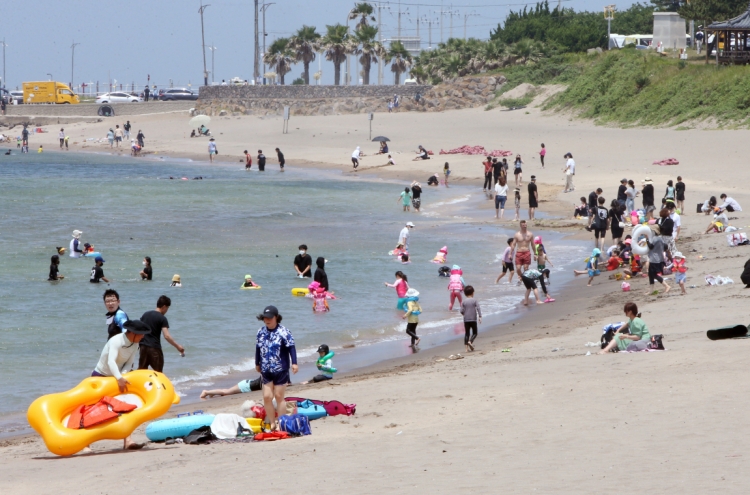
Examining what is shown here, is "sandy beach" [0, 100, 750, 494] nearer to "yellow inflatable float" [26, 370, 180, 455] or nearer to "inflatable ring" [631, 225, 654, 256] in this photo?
"yellow inflatable float" [26, 370, 180, 455]

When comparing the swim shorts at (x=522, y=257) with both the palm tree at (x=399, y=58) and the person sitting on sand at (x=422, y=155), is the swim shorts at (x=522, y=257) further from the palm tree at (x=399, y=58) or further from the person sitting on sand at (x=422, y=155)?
the palm tree at (x=399, y=58)

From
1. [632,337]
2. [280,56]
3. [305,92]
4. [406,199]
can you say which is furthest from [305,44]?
[632,337]

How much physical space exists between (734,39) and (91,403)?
5105cm

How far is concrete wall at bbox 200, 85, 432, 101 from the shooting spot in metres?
71.6

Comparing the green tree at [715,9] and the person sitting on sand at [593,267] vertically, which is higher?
the green tree at [715,9]

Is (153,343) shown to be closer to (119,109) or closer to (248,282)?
(248,282)

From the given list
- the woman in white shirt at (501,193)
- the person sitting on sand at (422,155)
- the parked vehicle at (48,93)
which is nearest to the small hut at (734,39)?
the person sitting on sand at (422,155)

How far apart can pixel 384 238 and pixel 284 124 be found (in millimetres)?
36513

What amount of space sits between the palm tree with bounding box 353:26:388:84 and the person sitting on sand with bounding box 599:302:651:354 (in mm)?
78226

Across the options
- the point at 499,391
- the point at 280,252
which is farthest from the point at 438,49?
the point at 499,391

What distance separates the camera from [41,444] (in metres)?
9.58

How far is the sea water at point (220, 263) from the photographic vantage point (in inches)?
594

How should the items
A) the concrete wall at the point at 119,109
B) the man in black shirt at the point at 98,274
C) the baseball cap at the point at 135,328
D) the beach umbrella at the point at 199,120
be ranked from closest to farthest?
the baseball cap at the point at 135,328 < the man in black shirt at the point at 98,274 < the beach umbrella at the point at 199,120 < the concrete wall at the point at 119,109

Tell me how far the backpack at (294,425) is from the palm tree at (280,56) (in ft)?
276
